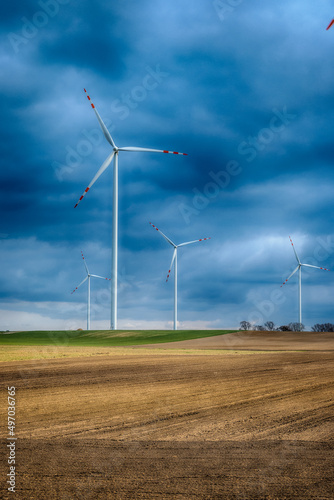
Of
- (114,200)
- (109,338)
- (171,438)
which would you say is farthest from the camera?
(109,338)

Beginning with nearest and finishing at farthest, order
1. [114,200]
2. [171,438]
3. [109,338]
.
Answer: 1. [171,438]
2. [114,200]
3. [109,338]

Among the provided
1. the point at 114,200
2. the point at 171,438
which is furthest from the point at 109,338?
the point at 171,438

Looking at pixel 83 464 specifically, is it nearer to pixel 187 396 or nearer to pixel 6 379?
pixel 187 396

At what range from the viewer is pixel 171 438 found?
1033 cm

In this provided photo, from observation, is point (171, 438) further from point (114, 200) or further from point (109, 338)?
point (109, 338)

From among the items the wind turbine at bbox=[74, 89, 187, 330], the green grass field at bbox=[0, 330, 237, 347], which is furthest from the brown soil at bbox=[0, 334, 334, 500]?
the green grass field at bbox=[0, 330, 237, 347]

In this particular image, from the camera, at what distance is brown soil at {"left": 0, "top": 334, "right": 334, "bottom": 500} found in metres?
7.23

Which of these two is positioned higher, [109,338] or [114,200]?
[114,200]

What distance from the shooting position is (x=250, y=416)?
41.7ft

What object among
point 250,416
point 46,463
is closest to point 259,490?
point 46,463

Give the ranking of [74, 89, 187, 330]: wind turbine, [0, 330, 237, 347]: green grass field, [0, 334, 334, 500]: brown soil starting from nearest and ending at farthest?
[0, 334, 334, 500]: brown soil → [74, 89, 187, 330]: wind turbine → [0, 330, 237, 347]: green grass field

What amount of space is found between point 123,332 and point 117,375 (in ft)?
159

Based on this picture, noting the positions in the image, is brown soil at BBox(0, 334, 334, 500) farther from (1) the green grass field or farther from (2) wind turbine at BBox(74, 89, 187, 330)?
(1) the green grass field

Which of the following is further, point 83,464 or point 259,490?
point 83,464
